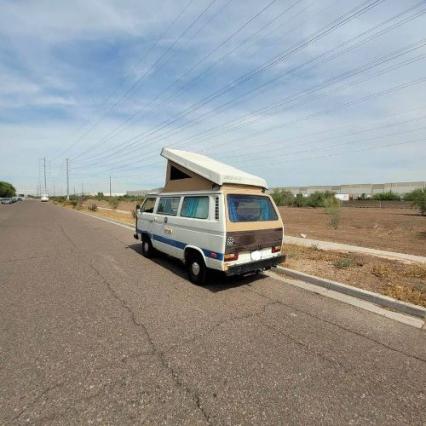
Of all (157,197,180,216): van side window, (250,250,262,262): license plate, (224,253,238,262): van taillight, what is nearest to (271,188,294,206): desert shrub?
(157,197,180,216): van side window

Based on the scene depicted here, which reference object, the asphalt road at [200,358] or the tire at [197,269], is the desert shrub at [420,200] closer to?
the asphalt road at [200,358]

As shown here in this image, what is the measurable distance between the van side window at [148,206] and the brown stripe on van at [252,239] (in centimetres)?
361

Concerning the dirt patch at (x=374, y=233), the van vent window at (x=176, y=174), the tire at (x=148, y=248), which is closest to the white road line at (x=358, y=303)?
the van vent window at (x=176, y=174)

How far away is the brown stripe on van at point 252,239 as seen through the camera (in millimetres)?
5102

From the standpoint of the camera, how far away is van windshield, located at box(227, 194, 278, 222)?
5.39m

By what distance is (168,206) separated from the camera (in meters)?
7.20

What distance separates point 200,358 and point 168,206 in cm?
456

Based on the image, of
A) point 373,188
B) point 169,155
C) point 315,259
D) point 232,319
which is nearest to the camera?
point 232,319

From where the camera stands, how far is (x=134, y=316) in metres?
4.21

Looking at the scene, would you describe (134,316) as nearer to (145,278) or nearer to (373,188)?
(145,278)

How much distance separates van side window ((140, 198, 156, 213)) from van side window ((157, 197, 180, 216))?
495 mm

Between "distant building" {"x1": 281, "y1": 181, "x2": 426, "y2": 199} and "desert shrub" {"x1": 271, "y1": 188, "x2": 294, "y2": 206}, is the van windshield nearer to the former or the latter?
"desert shrub" {"x1": 271, "y1": 188, "x2": 294, "y2": 206}

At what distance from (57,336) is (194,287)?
8.55 feet

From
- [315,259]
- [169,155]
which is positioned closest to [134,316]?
[169,155]
